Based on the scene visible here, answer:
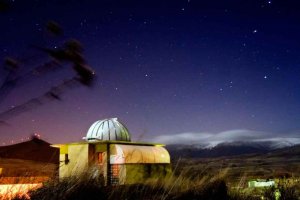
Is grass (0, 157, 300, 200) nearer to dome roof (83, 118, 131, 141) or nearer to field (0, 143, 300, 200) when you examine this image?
field (0, 143, 300, 200)

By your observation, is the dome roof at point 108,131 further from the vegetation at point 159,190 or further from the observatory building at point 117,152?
the vegetation at point 159,190

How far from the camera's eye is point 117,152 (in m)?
24.0

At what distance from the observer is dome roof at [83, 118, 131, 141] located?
2703cm

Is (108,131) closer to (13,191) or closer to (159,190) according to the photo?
(159,190)

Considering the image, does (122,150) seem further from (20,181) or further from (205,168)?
(20,181)

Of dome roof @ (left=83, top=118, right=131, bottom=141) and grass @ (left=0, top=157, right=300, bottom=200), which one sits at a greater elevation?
dome roof @ (left=83, top=118, right=131, bottom=141)

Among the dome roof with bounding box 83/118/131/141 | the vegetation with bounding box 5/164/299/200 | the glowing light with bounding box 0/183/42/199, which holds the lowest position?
the vegetation with bounding box 5/164/299/200

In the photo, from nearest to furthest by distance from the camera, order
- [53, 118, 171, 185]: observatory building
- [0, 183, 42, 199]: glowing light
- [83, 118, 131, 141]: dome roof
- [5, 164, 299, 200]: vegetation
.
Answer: [0, 183, 42, 199]: glowing light → [5, 164, 299, 200]: vegetation → [53, 118, 171, 185]: observatory building → [83, 118, 131, 141]: dome roof

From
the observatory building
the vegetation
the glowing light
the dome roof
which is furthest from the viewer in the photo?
the dome roof

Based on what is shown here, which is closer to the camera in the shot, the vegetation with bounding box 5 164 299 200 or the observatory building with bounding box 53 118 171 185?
the vegetation with bounding box 5 164 299 200

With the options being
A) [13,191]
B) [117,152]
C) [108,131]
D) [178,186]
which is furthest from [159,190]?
[108,131]

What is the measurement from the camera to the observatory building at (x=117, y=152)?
2373cm

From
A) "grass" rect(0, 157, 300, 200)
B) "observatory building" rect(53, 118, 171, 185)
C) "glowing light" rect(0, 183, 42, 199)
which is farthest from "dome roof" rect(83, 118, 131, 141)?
"glowing light" rect(0, 183, 42, 199)

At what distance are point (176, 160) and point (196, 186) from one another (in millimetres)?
1139
